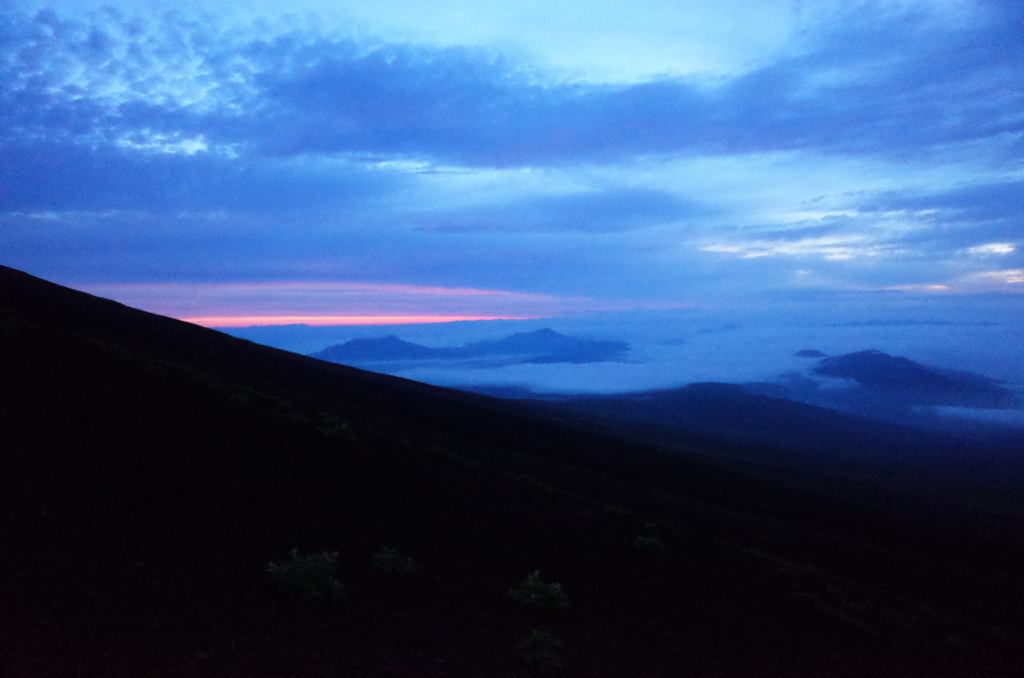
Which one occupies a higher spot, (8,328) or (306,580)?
(8,328)

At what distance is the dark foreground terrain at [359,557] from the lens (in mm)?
6188

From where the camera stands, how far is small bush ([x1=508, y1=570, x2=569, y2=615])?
8867mm

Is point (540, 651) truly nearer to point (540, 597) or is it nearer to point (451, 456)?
point (540, 597)

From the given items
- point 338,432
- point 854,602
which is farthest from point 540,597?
point 854,602

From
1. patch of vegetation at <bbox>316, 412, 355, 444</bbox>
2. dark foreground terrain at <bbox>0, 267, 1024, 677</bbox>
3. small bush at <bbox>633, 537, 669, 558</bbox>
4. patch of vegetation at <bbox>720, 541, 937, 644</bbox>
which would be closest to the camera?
dark foreground terrain at <bbox>0, 267, 1024, 677</bbox>

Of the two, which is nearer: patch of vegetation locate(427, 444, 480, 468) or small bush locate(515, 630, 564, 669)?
small bush locate(515, 630, 564, 669)

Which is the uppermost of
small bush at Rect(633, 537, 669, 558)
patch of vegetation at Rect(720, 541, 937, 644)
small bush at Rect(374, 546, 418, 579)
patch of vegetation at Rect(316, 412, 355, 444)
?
patch of vegetation at Rect(316, 412, 355, 444)

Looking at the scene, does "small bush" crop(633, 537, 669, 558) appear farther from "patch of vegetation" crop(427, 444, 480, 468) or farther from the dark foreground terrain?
"patch of vegetation" crop(427, 444, 480, 468)

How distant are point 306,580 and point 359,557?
1.95m

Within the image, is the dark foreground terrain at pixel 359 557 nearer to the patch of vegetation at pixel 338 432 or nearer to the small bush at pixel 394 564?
the patch of vegetation at pixel 338 432

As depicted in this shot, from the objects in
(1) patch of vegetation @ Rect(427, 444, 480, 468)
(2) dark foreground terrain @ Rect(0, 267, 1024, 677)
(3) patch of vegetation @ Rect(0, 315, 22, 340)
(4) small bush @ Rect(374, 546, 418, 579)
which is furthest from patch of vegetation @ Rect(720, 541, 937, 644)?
(3) patch of vegetation @ Rect(0, 315, 22, 340)

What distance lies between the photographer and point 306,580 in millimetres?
7348

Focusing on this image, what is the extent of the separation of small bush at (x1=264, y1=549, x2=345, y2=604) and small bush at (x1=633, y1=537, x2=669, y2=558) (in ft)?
24.4

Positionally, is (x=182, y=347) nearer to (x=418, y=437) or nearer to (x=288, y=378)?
(x=288, y=378)
